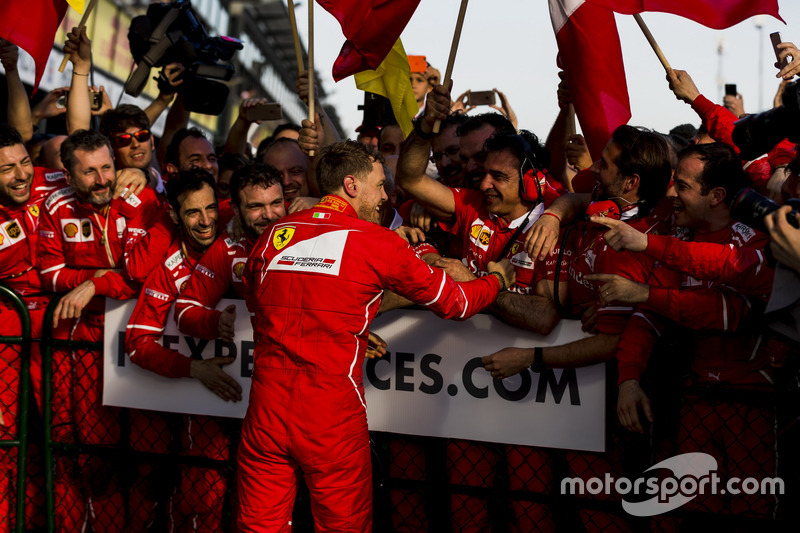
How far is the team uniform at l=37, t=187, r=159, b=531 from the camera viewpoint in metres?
4.37

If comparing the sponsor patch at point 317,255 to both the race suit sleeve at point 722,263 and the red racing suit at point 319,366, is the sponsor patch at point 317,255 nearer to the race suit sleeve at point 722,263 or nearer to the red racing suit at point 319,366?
the red racing suit at point 319,366

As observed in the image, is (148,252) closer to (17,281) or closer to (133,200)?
(133,200)

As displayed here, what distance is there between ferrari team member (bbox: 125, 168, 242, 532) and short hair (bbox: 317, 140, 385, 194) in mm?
1081

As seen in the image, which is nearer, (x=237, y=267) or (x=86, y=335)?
(x=237, y=267)

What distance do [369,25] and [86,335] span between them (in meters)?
2.51

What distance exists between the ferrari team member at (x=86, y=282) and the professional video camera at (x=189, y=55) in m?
1.18

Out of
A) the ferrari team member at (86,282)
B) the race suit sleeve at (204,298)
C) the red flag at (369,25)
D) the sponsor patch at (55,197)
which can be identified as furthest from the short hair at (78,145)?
the red flag at (369,25)

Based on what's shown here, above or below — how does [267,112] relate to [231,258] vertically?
above

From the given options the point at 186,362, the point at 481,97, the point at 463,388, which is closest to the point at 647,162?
the point at 463,388

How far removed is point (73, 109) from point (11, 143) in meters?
0.86

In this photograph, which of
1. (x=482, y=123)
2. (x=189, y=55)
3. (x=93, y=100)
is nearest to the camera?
(x=482, y=123)

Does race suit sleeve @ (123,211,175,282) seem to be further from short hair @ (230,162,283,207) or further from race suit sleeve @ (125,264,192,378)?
short hair @ (230,162,283,207)

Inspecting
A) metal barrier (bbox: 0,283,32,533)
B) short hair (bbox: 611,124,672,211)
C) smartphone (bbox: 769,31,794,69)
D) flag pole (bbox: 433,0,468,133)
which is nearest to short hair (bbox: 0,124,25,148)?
metal barrier (bbox: 0,283,32,533)

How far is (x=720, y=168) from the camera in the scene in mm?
3326
